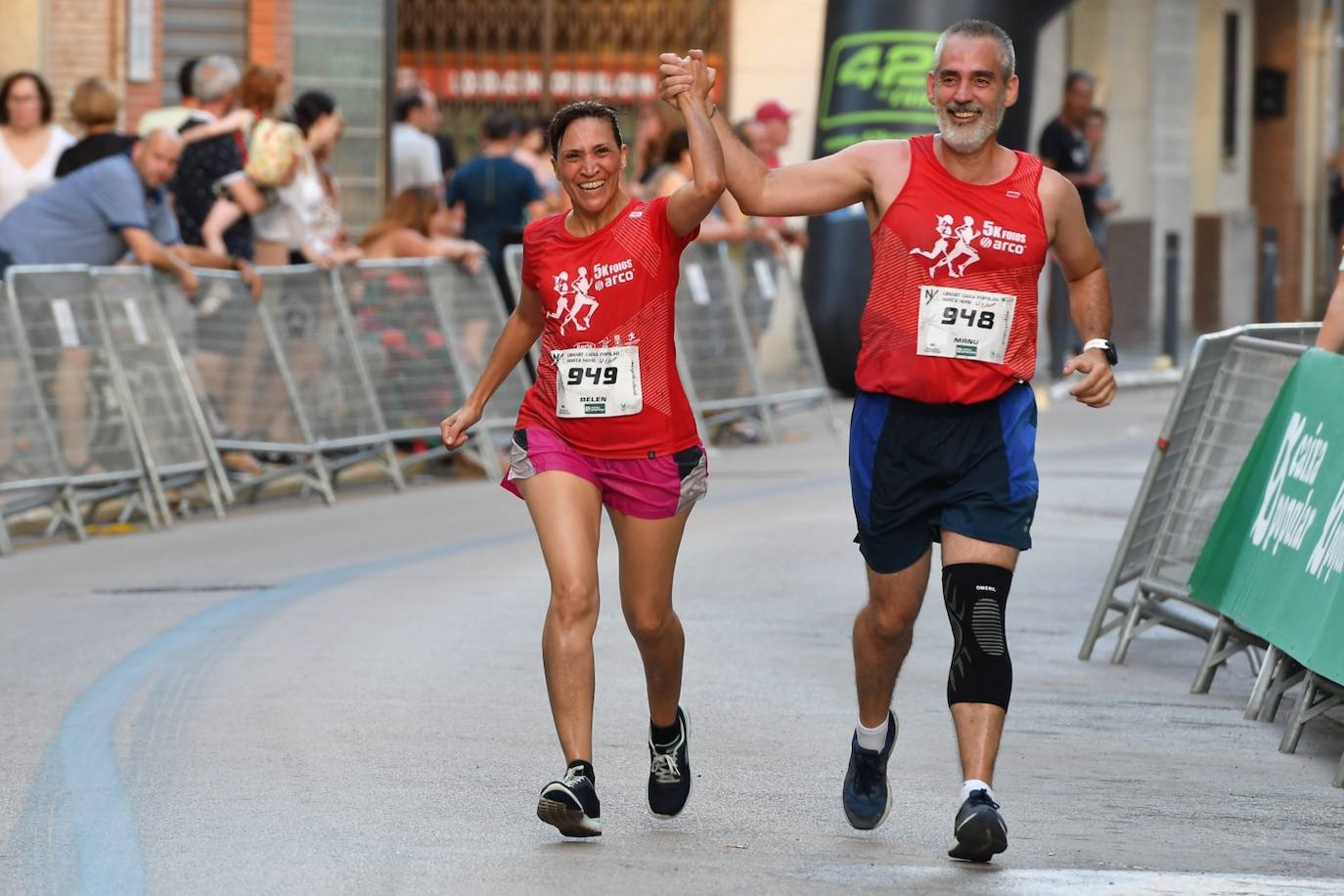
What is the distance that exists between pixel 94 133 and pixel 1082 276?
27.1 feet

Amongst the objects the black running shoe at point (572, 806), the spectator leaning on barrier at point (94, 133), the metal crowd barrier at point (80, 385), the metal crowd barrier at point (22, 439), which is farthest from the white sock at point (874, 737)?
the spectator leaning on barrier at point (94, 133)

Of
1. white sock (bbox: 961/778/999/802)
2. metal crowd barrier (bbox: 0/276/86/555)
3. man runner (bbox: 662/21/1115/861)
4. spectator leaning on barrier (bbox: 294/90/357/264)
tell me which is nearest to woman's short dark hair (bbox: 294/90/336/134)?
spectator leaning on barrier (bbox: 294/90/357/264)

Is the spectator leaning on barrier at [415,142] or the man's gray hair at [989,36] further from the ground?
the man's gray hair at [989,36]

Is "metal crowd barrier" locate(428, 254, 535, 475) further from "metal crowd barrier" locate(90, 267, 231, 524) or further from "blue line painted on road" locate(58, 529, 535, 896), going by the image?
"blue line painted on road" locate(58, 529, 535, 896)

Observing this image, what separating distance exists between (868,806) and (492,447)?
9.05 metres

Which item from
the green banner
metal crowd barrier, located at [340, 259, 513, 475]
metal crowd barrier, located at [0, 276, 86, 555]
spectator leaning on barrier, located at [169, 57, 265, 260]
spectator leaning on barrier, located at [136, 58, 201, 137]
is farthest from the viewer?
metal crowd barrier, located at [340, 259, 513, 475]

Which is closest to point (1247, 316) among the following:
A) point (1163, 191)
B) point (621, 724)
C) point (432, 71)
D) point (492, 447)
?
point (1163, 191)

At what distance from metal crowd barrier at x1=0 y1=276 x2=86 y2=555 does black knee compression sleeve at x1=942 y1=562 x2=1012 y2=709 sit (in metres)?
6.65

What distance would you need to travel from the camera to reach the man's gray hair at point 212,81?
14.7 meters

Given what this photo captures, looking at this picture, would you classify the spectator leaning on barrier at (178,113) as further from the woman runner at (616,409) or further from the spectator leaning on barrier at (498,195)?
the woman runner at (616,409)

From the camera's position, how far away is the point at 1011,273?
645cm

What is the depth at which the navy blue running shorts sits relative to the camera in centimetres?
646

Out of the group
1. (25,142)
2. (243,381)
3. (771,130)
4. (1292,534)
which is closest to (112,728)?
(1292,534)

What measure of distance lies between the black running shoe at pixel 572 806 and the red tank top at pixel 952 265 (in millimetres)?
1174
